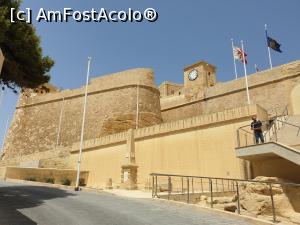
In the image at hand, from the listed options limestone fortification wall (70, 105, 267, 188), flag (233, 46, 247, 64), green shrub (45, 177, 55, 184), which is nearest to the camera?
limestone fortification wall (70, 105, 267, 188)

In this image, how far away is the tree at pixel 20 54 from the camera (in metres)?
11.3

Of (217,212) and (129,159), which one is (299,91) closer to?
(129,159)

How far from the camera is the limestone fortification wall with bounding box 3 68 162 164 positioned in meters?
32.1

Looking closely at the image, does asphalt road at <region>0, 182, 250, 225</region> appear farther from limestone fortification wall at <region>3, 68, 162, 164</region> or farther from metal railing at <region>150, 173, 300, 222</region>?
limestone fortification wall at <region>3, 68, 162, 164</region>

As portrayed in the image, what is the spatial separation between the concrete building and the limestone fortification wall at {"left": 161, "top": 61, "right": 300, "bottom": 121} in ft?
0.29

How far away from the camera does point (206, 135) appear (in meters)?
17.8

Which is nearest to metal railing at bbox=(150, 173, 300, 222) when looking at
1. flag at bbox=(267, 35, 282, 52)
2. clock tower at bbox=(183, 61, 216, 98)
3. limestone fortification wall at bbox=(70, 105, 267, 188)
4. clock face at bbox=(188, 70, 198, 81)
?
limestone fortification wall at bbox=(70, 105, 267, 188)

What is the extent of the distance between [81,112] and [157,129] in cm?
1761

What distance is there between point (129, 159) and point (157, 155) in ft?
6.73

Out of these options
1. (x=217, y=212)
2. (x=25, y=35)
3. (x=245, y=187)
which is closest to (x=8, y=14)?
(x=25, y=35)

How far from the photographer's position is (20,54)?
11938 mm

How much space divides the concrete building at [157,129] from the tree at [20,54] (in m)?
4.78

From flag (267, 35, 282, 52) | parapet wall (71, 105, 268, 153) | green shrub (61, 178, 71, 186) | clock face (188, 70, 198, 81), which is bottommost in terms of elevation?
green shrub (61, 178, 71, 186)

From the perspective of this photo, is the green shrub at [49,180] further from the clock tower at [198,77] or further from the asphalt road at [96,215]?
the clock tower at [198,77]
